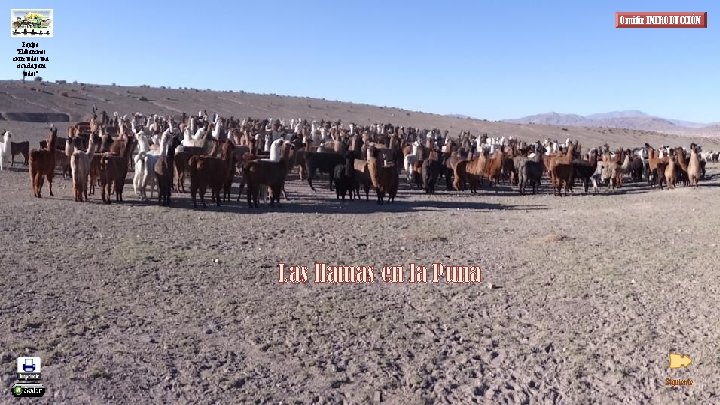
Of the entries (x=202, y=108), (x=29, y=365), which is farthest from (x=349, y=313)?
(x=202, y=108)

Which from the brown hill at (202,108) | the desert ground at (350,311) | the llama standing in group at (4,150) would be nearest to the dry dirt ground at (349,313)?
the desert ground at (350,311)

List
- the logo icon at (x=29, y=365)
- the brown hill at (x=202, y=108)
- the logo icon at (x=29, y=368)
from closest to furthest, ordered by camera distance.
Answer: the logo icon at (x=29, y=368), the logo icon at (x=29, y=365), the brown hill at (x=202, y=108)

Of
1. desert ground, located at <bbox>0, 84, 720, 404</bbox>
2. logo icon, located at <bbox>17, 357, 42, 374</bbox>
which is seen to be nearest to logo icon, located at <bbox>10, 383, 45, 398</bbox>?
desert ground, located at <bbox>0, 84, 720, 404</bbox>

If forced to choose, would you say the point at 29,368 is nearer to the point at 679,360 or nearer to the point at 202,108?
the point at 679,360

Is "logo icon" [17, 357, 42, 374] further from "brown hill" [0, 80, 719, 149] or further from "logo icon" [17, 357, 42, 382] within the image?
"brown hill" [0, 80, 719, 149]

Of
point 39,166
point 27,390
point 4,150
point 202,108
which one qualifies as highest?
point 202,108

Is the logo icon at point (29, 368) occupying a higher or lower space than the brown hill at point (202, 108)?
lower

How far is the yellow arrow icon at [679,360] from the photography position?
648 centimetres

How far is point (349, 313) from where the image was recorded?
26.0 feet

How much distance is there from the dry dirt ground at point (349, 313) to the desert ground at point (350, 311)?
3 cm

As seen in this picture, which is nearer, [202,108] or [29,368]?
[29,368]

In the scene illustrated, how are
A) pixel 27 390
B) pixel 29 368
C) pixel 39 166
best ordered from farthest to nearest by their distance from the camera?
1. pixel 39 166
2. pixel 29 368
3. pixel 27 390

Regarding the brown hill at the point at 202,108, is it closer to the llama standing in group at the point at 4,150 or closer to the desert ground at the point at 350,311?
the llama standing in group at the point at 4,150

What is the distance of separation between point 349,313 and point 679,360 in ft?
12.0
